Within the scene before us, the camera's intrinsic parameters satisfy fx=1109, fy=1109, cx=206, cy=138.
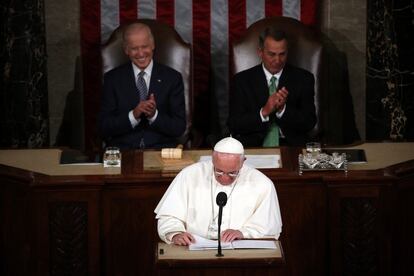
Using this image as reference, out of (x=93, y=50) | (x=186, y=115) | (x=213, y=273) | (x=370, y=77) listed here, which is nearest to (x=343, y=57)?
(x=370, y=77)

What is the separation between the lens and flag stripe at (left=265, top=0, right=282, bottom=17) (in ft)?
30.4

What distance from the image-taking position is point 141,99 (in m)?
Answer: 8.45

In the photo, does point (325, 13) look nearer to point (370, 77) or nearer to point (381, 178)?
point (370, 77)

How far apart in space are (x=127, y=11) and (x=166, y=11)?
0.33 meters

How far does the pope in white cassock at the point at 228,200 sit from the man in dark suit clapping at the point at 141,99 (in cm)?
180

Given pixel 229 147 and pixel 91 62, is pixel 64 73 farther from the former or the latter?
pixel 229 147

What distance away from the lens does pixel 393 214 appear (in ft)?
22.4

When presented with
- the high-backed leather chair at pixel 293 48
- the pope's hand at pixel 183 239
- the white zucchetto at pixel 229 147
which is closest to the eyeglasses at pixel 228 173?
the white zucchetto at pixel 229 147

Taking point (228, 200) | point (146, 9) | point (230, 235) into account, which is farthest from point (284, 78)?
point (230, 235)

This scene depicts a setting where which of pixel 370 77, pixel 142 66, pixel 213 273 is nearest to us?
pixel 213 273

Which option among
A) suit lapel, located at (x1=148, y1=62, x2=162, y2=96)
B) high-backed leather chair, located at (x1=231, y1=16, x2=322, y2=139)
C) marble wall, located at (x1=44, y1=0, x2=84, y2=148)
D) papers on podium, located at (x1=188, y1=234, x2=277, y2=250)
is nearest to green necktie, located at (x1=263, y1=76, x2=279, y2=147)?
high-backed leather chair, located at (x1=231, y1=16, x2=322, y2=139)

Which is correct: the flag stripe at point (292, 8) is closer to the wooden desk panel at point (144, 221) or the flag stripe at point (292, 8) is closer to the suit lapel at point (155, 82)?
the suit lapel at point (155, 82)

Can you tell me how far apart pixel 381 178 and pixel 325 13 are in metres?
2.79

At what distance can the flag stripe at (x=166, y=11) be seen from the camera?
30.4 feet
